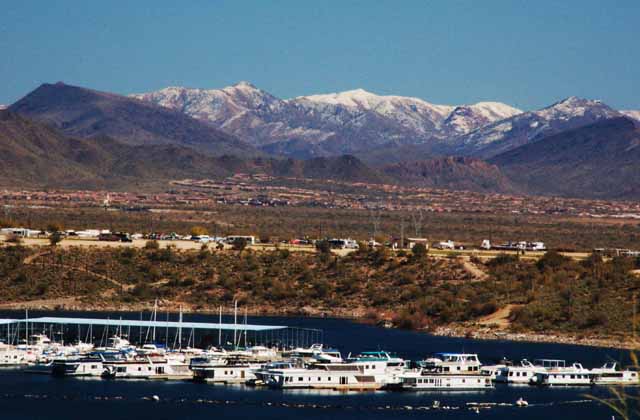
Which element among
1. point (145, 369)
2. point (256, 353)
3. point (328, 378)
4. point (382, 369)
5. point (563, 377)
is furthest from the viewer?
point (256, 353)

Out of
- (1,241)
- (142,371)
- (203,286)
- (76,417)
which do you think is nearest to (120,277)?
(203,286)

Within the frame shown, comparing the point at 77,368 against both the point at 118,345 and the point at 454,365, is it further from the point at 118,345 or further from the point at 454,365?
the point at 454,365

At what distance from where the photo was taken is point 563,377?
87.8 meters

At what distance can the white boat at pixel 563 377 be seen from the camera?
87.6 metres

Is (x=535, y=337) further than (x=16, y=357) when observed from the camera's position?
Yes

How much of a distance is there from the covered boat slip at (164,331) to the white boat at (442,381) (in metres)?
14.7

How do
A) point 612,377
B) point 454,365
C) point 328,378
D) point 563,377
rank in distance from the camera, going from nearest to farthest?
point 328,378 → point 454,365 → point 563,377 → point 612,377

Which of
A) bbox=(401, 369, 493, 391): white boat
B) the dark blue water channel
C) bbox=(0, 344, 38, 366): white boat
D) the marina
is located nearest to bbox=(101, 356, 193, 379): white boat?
the marina

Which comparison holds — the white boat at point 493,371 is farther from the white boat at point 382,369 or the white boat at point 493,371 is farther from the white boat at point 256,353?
the white boat at point 256,353

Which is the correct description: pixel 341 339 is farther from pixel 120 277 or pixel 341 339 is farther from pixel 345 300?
pixel 120 277

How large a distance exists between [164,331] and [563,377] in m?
33.8

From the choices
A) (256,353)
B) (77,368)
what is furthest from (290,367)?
(77,368)

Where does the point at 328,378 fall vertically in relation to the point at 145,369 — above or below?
below

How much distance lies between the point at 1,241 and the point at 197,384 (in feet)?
232
